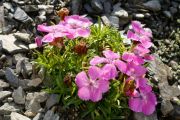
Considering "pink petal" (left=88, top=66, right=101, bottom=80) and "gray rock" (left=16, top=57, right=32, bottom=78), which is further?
"gray rock" (left=16, top=57, right=32, bottom=78)

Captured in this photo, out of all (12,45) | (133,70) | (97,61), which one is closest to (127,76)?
(133,70)

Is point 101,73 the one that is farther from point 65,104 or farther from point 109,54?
point 65,104

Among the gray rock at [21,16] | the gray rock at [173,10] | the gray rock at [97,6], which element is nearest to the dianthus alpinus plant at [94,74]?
the gray rock at [21,16]

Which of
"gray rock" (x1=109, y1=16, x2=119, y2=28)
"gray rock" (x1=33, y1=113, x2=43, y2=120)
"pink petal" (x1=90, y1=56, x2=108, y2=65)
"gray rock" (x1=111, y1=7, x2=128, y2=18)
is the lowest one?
"gray rock" (x1=33, y1=113, x2=43, y2=120)

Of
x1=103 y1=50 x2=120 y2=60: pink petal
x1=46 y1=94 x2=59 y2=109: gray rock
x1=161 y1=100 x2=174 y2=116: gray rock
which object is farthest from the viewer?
x1=161 y1=100 x2=174 y2=116: gray rock

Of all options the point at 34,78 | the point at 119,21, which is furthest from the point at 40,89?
the point at 119,21

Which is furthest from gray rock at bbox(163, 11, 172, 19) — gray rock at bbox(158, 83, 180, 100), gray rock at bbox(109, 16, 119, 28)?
gray rock at bbox(158, 83, 180, 100)

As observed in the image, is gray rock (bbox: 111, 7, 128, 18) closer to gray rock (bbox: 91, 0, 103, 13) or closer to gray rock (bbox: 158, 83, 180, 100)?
gray rock (bbox: 91, 0, 103, 13)

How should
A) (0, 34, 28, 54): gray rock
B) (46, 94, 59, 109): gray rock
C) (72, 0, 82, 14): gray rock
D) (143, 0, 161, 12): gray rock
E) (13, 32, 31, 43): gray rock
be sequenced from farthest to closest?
1. (143, 0, 161, 12): gray rock
2. (72, 0, 82, 14): gray rock
3. (13, 32, 31, 43): gray rock
4. (0, 34, 28, 54): gray rock
5. (46, 94, 59, 109): gray rock
